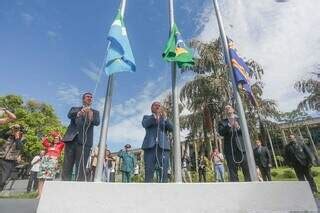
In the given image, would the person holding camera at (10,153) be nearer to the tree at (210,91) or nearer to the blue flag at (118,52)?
the blue flag at (118,52)

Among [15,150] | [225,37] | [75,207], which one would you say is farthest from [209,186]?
[15,150]

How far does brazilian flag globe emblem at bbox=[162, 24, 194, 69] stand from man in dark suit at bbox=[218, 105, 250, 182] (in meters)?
1.58

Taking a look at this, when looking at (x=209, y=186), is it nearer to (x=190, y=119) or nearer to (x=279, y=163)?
(x=190, y=119)

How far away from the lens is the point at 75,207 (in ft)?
11.8

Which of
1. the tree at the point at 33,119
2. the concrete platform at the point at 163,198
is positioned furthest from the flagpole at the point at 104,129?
the tree at the point at 33,119

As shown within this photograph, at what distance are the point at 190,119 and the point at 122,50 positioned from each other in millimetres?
17929

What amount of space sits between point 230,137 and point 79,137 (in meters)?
3.11

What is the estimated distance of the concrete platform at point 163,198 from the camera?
3.64 metres

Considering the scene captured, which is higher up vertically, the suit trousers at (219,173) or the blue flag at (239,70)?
the blue flag at (239,70)

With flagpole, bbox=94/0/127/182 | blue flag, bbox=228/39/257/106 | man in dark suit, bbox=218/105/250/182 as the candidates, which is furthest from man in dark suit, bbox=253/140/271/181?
flagpole, bbox=94/0/127/182

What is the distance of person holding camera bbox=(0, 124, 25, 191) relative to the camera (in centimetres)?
594

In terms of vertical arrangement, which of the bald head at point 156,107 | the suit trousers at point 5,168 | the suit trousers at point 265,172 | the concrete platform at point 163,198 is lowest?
the concrete platform at point 163,198

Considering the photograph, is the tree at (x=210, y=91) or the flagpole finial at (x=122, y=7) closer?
the flagpole finial at (x=122, y=7)

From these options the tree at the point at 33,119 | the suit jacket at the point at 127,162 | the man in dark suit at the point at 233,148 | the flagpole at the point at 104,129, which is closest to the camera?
the flagpole at the point at 104,129
